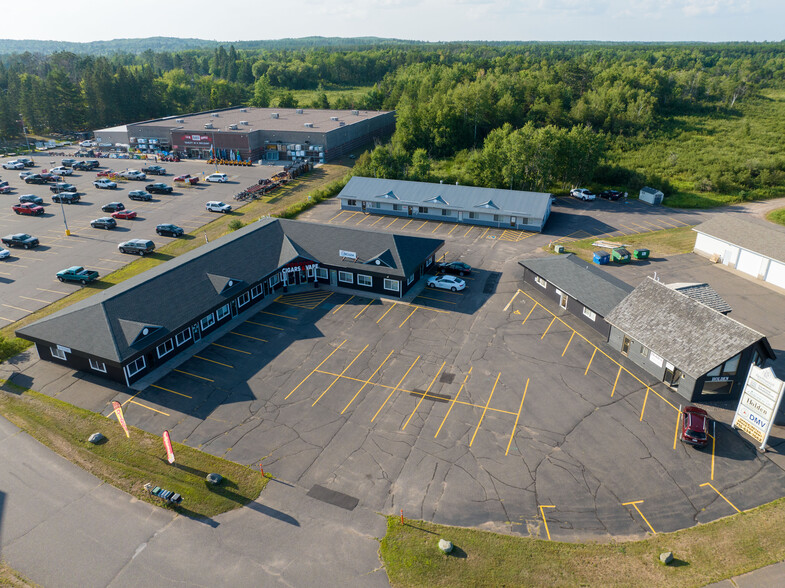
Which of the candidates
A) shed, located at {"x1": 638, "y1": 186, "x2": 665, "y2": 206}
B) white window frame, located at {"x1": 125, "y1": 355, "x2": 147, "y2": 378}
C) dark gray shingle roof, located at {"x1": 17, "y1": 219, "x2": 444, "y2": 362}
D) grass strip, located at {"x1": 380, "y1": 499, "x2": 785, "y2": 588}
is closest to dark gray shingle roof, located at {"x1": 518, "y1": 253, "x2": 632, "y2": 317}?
dark gray shingle roof, located at {"x1": 17, "y1": 219, "x2": 444, "y2": 362}

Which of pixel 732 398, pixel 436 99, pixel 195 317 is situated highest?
pixel 436 99

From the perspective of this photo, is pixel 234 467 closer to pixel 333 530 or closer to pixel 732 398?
pixel 333 530

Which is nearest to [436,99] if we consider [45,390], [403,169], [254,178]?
[403,169]

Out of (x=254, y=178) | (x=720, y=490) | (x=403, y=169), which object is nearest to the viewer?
(x=720, y=490)

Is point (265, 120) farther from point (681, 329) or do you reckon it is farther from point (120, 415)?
point (681, 329)

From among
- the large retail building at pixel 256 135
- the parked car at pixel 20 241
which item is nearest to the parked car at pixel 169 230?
the parked car at pixel 20 241

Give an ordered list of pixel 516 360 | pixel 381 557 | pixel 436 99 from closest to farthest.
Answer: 1. pixel 381 557
2. pixel 516 360
3. pixel 436 99
